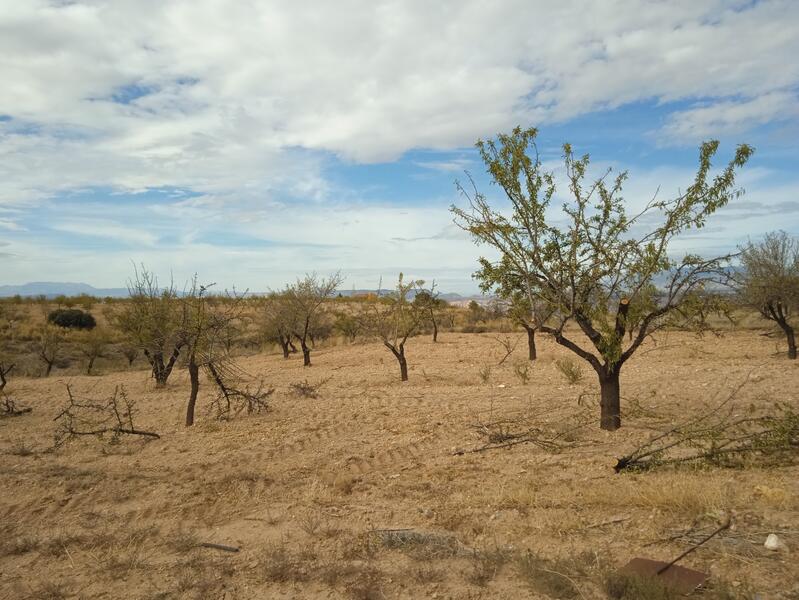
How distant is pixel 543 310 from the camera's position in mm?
8445

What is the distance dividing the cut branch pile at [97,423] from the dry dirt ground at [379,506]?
0.25 meters

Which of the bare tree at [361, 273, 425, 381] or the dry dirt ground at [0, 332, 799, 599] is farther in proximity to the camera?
the bare tree at [361, 273, 425, 381]

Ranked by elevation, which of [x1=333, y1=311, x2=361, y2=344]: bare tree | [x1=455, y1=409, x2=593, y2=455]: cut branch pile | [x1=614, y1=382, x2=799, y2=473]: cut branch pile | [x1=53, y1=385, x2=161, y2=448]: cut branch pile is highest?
[x1=333, y1=311, x2=361, y2=344]: bare tree

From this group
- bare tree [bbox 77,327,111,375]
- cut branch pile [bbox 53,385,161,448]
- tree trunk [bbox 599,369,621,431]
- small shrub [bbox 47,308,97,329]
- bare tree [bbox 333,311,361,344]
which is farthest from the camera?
small shrub [bbox 47,308,97,329]

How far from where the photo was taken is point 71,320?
35.5m

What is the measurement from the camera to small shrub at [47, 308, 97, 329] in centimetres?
3497

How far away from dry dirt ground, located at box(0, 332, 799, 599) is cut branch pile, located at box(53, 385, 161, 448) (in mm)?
247

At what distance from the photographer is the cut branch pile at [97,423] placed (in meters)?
9.37

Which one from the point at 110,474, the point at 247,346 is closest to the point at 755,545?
the point at 110,474

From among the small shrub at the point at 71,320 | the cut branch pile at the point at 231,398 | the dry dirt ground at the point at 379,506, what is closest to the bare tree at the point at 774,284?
the dry dirt ground at the point at 379,506

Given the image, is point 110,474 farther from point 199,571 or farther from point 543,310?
point 543,310

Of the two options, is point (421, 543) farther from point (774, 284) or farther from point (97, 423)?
point (774, 284)

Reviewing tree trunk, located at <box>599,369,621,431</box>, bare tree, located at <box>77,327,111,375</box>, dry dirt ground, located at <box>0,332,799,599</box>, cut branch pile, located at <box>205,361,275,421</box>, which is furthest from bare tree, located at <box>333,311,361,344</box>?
tree trunk, located at <box>599,369,621,431</box>

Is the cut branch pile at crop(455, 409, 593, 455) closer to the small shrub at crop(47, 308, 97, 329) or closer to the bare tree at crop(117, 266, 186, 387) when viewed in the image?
the bare tree at crop(117, 266, 186, 387)
